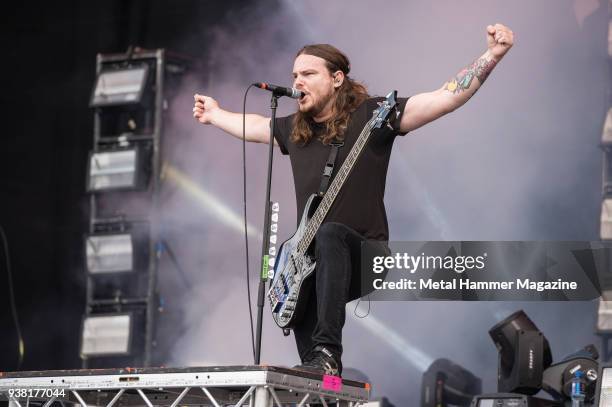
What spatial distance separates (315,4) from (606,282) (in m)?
3.21

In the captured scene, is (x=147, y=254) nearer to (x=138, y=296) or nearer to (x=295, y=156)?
(x=138, y=296)

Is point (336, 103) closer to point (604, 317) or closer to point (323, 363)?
point (323, 363)

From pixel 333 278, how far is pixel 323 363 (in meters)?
0.29

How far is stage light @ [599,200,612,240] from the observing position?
20.2 ft

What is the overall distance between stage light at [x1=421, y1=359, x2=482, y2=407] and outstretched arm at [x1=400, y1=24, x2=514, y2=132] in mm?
3038

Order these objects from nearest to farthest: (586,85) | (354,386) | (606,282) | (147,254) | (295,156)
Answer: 1. (354,386)
2. (295,156)
3. (606,282)
4. (586,85)
5. (147,254)

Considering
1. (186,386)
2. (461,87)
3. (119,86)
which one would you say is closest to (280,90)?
(461,87)

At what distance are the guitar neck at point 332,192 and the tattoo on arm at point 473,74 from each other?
0.34 m

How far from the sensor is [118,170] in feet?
24.4

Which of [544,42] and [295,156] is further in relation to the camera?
[544,42]

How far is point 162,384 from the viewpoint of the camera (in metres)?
3.23

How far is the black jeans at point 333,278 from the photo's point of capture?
3486 millimetres

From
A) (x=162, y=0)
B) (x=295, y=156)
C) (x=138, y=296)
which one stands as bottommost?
(x=138, y=296)

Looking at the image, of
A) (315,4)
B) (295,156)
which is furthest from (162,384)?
(315,4)
